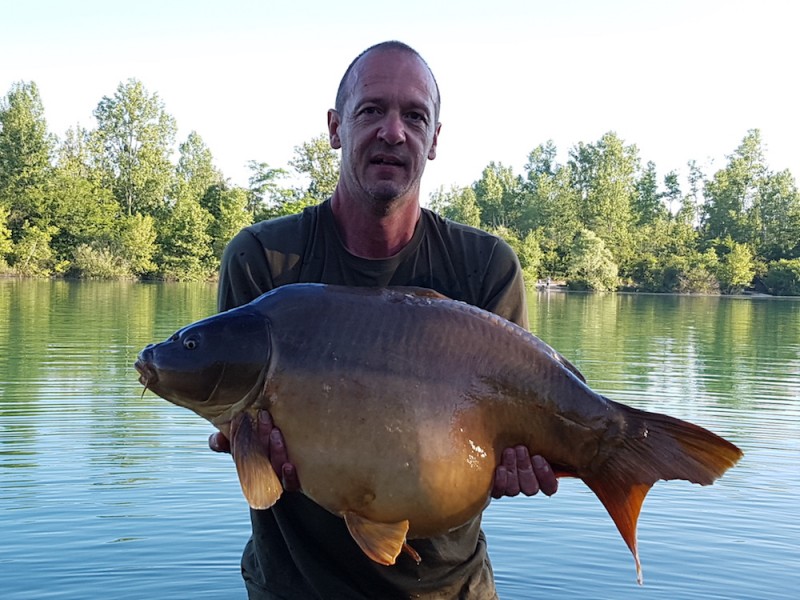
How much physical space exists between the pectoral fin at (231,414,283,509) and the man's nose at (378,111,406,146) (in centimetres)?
115

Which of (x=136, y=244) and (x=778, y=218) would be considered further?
(x=778, y=218)

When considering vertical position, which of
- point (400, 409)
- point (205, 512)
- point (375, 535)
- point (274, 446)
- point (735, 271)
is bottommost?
point (205, 512)

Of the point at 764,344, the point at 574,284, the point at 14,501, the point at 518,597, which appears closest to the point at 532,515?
the point at 518,597

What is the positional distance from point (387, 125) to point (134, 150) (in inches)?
2833

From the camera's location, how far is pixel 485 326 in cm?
293

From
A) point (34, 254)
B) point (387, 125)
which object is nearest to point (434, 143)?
point (387, 125)

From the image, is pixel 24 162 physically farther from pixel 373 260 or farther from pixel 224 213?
pixel 373 260

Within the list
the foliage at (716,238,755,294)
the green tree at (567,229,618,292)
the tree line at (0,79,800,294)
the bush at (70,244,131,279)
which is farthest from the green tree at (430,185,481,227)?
the bush at (70,244,131,279)

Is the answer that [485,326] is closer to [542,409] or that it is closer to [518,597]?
[542,409]

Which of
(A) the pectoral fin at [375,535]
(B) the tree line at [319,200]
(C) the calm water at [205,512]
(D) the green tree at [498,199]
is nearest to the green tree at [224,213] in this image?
(B) the tree line at [319,200]

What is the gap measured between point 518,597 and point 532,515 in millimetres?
1832

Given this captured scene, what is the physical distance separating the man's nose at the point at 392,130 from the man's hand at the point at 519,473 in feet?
3.83

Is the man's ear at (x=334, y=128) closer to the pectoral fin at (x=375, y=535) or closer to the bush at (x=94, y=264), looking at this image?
the pectoral fin at (x=375, y=535)

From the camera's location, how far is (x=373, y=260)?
11.1ft
